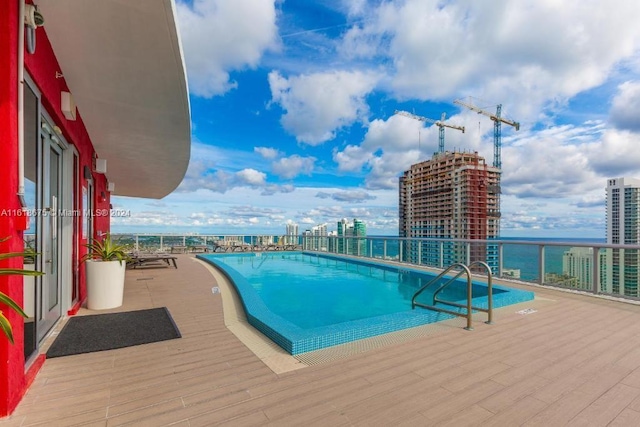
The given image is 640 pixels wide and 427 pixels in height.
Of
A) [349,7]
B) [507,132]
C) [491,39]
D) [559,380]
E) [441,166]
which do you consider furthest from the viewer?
[507,132]

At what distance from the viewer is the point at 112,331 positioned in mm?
3043

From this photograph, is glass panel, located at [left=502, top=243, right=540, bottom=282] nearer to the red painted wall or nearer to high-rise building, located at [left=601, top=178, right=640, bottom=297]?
high-rise building, located at [left=601, top=178, right=640, bottom=297]

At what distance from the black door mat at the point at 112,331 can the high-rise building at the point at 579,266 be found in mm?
6061

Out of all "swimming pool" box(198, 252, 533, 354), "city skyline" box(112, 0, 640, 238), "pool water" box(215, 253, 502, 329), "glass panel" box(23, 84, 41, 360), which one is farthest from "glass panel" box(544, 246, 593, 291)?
"glass panel" box(23, 84, 41, 360)

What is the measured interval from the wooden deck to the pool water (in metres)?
2.18

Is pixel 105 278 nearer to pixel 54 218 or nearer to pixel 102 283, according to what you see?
pixel 102 283

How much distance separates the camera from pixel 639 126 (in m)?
10.1

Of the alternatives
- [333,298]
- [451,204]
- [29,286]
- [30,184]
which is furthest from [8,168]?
[451,204]

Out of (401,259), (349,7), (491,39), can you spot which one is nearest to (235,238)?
(401,259)

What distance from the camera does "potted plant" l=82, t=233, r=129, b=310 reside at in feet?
12.6

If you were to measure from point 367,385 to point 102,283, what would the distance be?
3590mm

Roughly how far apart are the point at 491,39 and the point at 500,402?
7.88 metres

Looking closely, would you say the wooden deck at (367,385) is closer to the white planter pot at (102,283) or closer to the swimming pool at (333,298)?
the swimming pool at (333,298)

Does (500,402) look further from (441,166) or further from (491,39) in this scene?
(441,166)
